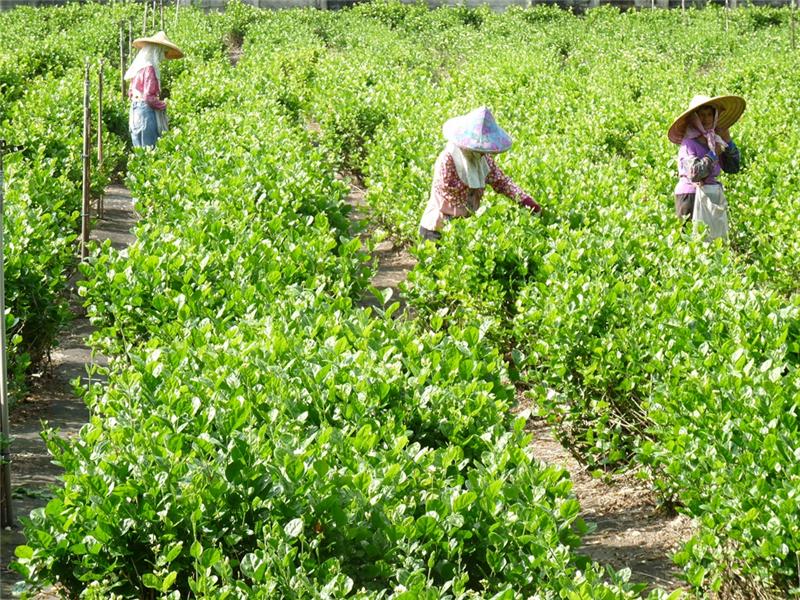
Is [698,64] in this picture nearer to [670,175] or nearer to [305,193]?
[670,175]

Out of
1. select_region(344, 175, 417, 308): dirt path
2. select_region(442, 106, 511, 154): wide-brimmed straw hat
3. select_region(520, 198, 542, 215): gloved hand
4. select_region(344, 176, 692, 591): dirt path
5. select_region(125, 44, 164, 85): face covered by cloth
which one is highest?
select_region(442, 106, 511, 154): wide-brimmed straw hat

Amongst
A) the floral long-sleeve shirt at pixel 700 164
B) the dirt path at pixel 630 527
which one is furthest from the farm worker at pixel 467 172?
the dirt path at pixel 630 527

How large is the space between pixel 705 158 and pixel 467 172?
7.54 feet

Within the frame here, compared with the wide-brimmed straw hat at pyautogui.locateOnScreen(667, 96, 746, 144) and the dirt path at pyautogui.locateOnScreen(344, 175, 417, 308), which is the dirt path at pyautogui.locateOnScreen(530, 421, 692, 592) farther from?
the dirt path at pyautogui.locateOnScreen(344, 175, 417, 308)

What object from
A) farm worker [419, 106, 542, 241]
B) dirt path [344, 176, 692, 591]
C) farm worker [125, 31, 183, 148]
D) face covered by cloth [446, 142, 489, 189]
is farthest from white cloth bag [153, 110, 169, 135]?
dirt path [344, 176, 692, 591]

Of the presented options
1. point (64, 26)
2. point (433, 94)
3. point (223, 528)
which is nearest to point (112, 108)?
point (433, 94)

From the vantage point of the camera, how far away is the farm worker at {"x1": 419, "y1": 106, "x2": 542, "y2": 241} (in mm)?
7621

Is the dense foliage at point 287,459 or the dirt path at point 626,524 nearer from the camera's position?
the dense foliage at point 287,459

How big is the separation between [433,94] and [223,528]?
40.2 feet

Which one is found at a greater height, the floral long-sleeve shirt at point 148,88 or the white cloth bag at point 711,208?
the floral long-sleeve shirt at point 148,88

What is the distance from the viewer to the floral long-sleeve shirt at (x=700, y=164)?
9.28m

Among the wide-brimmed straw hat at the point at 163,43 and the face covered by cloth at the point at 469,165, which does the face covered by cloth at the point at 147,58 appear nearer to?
the wide-brimmed straw hat at the point at 163,43

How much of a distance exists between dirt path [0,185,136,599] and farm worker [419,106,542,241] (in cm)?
237

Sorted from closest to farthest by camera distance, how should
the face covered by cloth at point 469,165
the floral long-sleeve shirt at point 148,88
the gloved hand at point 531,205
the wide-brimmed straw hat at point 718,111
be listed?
the face covered by cloth at point 469,165, the gloved hand at point 531,205, the wide-brimmed straw hat at point 718,111, the floral long-sleeve shirt at point 148,88
